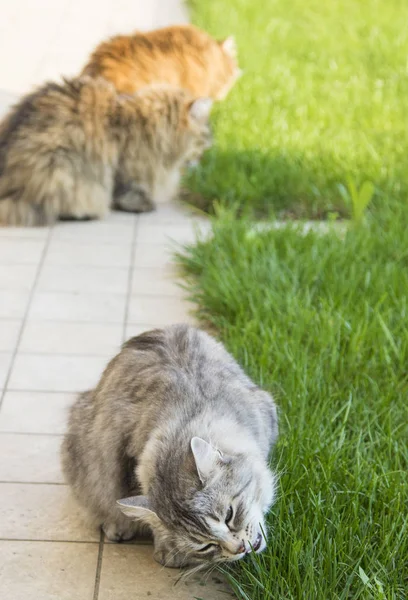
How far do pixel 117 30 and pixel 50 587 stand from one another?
759 cm

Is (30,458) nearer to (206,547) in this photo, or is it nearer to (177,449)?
(177,449)

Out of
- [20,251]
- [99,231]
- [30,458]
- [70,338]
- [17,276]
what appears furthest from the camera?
[99,231]

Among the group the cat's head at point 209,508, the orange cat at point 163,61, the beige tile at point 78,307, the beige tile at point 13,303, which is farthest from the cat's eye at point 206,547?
the orange cat at point 163,61

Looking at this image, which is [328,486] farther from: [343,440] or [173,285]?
[173,285]

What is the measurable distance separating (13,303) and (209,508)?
2.53 m

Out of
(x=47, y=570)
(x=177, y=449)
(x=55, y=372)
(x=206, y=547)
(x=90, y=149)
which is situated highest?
(x=90, y=149)

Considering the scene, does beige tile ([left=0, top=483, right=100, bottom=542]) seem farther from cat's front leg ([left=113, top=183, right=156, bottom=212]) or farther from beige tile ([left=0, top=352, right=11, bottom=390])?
cat's front leg ([left=113, top=183, right=156, bottom=212])

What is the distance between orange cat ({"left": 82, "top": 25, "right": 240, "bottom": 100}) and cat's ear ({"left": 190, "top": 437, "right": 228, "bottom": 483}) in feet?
13.9

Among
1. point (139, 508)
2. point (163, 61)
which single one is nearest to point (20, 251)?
point (163, 61)

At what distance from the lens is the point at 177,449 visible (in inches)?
112

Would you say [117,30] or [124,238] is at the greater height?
[117,30]

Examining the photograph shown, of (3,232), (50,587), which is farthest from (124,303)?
(50,587)

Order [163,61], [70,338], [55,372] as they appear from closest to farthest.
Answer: [55,372]
[70,338]
[163,61]

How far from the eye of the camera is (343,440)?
355cm
